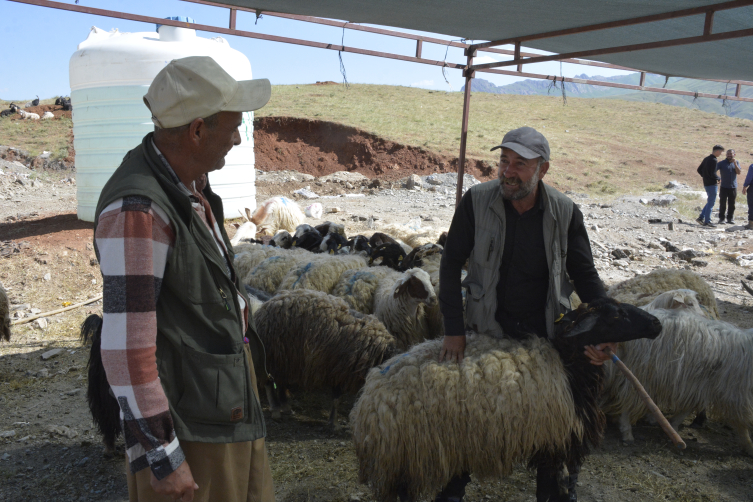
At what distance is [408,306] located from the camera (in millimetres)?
4699

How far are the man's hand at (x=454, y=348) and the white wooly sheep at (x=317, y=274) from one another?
266cm

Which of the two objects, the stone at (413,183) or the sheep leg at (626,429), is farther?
the stone at (413,183)

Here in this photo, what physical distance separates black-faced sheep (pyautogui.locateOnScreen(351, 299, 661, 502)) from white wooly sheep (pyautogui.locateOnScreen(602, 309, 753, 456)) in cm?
162

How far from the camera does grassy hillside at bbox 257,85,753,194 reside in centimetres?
2500

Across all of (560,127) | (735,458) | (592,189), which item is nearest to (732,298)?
(735,458)

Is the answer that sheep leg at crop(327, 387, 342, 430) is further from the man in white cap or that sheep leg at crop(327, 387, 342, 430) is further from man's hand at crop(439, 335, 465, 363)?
the man in white cap

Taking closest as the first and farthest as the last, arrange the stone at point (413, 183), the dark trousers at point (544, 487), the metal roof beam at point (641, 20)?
the dark trousers at point (544, 487)
the metal roof beam at point (641, 20)
the stone at point (413, 183)

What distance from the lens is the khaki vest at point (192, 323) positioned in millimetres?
1463

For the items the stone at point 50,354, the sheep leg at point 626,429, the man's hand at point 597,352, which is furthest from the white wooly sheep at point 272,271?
the man's hand at point 597,352

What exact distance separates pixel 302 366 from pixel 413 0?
3982 mm

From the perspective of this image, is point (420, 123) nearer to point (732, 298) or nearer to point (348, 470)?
point (732, 298)

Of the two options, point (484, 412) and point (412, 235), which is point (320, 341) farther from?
point (412, 235)

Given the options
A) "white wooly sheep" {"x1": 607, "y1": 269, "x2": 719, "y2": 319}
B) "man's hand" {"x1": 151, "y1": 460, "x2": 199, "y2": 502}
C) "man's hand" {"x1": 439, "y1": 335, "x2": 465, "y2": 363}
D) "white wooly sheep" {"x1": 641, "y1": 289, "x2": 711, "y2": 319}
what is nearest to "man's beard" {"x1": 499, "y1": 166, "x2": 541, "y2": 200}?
"man's hand" {"x1": 439, "y1": 335, "x2": 465, "y2": 363}

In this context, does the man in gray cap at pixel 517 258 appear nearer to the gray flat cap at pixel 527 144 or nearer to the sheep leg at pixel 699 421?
the gray flat cap at pixel 527 144
